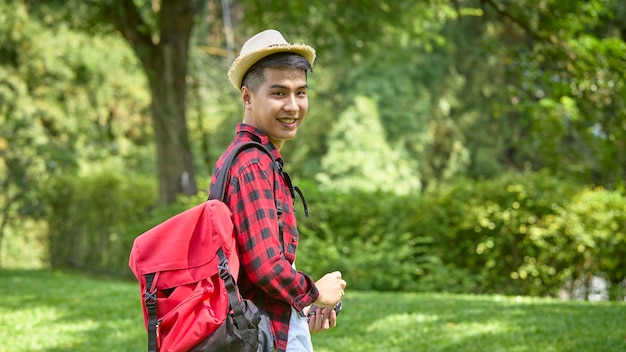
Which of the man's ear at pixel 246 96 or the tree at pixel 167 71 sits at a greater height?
the tree at pixel 167 71

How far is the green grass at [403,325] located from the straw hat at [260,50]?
4.11 m

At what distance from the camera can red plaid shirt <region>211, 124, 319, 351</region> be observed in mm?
2545

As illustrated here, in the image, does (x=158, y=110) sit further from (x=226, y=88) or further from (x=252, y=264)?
(x=226, y=88)

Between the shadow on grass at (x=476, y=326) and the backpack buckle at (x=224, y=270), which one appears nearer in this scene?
the backpack buckle at (x=224, y=270)

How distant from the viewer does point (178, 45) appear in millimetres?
13914

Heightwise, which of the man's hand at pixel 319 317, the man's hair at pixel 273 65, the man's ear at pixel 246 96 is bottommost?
the man's hand at pixel 319 317

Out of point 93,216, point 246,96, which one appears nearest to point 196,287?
point 246,96

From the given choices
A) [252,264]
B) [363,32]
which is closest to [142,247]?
[252,264]

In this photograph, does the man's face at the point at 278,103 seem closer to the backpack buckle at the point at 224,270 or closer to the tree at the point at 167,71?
the backpack buckle at the point at 224,270

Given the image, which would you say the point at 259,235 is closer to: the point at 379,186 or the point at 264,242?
the point at 264,242

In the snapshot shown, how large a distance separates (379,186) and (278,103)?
43.8ft

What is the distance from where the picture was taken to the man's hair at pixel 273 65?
2785mm

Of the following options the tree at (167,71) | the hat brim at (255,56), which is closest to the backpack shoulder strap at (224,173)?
the hat brim at (255,56)

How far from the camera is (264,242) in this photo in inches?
100.0
